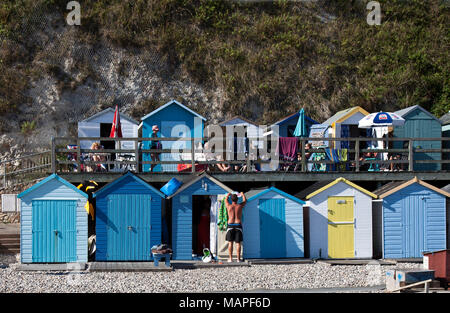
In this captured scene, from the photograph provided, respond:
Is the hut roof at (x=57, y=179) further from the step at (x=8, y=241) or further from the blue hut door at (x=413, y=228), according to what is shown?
the blue hut door at (x=413, y=228)

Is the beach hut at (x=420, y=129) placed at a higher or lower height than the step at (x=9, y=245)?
higher

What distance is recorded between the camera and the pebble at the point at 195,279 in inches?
486

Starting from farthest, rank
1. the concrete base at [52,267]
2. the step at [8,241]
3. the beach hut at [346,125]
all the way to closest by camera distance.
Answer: the beach hut at [346,125] < the step at [8,241] < the concrete base at [52,267]

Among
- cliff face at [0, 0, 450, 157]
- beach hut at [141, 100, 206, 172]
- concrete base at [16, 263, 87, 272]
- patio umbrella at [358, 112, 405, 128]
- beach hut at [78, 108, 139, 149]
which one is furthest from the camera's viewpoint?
cliff face at [0, 0, 450, 157]

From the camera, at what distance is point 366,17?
34.2m

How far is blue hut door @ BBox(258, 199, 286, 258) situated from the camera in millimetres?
16703

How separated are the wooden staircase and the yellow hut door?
868 centimetres

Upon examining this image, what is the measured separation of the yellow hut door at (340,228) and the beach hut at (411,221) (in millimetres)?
876

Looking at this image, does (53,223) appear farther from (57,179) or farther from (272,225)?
(272,225)

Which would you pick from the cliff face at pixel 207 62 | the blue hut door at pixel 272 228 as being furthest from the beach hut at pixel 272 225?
the cliff face at pixel 207 62

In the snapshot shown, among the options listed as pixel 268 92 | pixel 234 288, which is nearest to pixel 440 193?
pixel 234 288

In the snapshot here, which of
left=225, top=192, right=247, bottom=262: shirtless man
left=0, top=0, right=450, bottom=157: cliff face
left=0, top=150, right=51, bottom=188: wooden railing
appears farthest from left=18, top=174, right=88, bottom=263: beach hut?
left=0, top=0, right=450, bottom=157: cliff face

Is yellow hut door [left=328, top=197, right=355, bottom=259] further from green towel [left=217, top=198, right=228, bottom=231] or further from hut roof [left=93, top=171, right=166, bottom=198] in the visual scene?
hut roof [left=93, top=171, right=166, bottom=198]
